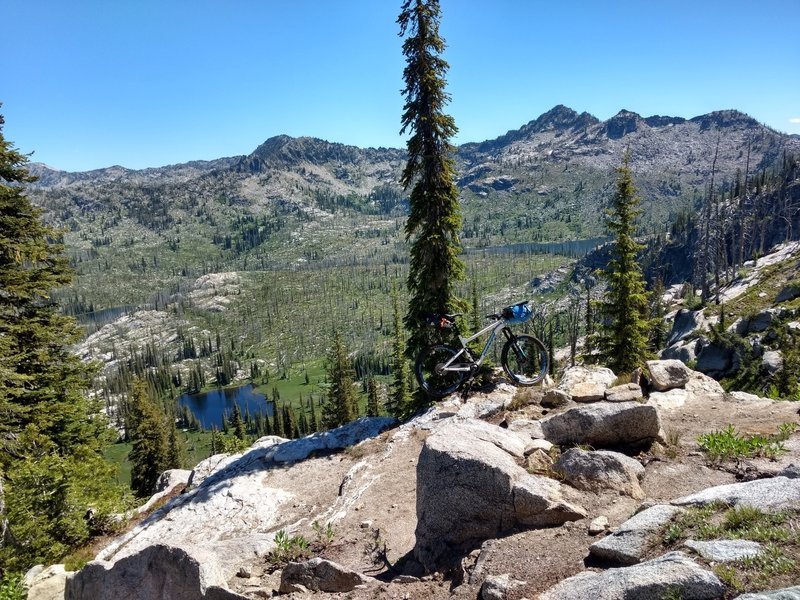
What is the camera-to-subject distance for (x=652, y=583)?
4738 mm

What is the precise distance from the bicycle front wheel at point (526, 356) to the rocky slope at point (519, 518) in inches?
39.6

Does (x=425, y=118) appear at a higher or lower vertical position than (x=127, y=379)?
higher

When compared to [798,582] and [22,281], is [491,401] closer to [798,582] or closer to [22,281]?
[798,582]

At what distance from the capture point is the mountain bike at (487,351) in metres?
12.9

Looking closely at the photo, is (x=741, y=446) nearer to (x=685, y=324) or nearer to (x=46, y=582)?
(x=46, y=582)

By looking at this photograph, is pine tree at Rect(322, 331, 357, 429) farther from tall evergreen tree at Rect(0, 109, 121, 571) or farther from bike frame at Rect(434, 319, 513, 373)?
bike frame at Rect(434, 319, 513, 373)

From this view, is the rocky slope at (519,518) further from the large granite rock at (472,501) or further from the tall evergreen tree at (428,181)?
the tall evergreen tree at (428,181)

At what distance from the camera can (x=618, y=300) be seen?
2677 cm

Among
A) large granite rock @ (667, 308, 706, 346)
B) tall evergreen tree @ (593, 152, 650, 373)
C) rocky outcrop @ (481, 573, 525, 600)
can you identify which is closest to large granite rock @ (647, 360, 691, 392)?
rocky outcrop @ (481, 573, 525, 600)

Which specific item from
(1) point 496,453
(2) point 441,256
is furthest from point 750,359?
(1) point 496,453

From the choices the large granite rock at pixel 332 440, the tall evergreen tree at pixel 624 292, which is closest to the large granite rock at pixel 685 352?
the tall evergreen tree at pixel 624 292

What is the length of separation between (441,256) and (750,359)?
50202 mm

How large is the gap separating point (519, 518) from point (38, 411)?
847 inches

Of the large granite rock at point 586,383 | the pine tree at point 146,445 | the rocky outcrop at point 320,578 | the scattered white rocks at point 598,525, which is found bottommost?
Result: the pine tree at point 146,445
